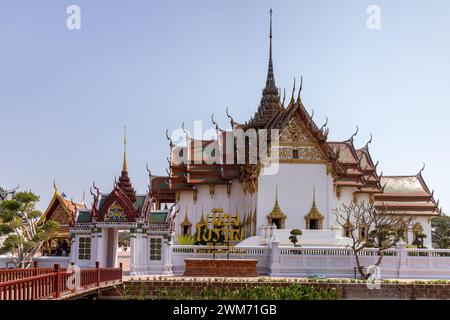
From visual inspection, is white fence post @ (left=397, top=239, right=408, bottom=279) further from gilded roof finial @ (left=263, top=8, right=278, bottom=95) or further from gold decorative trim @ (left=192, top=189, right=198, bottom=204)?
gilded roof finial @ (left=263, top=8, right=278, bottom=95)

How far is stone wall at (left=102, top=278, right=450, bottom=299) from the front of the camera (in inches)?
797

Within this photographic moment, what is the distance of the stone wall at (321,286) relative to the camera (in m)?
20.2

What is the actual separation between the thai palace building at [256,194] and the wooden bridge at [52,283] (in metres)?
4.23

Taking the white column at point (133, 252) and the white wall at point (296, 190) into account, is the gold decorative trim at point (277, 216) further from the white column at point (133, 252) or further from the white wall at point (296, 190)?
the white column at point (133, 252)

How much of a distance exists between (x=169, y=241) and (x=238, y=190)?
12785mm

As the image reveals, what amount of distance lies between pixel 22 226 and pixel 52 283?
8.01 metres

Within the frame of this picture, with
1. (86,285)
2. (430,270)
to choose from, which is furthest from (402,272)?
(86,285)

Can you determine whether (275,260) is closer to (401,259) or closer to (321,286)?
(321,286)

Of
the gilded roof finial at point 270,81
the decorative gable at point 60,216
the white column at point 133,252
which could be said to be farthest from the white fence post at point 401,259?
the gilded roof finial at point 270,81

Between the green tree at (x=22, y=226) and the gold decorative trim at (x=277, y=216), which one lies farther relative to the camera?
the gold decorative trim at (x=277, y=216)

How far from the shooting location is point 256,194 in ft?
106

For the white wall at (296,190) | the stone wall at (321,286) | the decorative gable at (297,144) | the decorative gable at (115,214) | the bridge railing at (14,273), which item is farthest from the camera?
the decorative gable at (297,144)

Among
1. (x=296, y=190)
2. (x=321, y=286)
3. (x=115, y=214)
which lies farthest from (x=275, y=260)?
(x=296, y=190)
